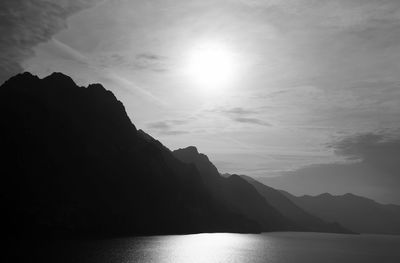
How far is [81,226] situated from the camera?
181 metres

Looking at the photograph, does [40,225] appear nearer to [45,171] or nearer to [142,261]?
[45,171]

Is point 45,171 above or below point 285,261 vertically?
above

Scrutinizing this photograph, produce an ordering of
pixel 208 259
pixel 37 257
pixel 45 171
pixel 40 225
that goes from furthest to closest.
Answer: pixel 45 171 < pixel 40 225 < pixel 208 259 < pixel 37 257

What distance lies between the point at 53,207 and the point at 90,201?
25137 mm

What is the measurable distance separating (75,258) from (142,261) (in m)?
21.0

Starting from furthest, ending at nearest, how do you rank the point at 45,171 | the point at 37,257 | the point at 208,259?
the point at 45,171, the point at 208,259, the point at 37,257

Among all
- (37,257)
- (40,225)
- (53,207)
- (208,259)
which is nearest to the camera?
(37,257)

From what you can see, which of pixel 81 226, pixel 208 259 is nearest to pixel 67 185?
pixel 81 226

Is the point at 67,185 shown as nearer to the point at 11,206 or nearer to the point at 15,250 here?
the point at 11,206

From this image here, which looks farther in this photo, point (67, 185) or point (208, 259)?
point (67, 185)

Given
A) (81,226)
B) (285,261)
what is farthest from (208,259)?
(81,226)

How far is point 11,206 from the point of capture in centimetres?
16762

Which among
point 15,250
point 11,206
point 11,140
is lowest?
point 15,250

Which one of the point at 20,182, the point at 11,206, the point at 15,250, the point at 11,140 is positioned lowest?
the point at 15,250
